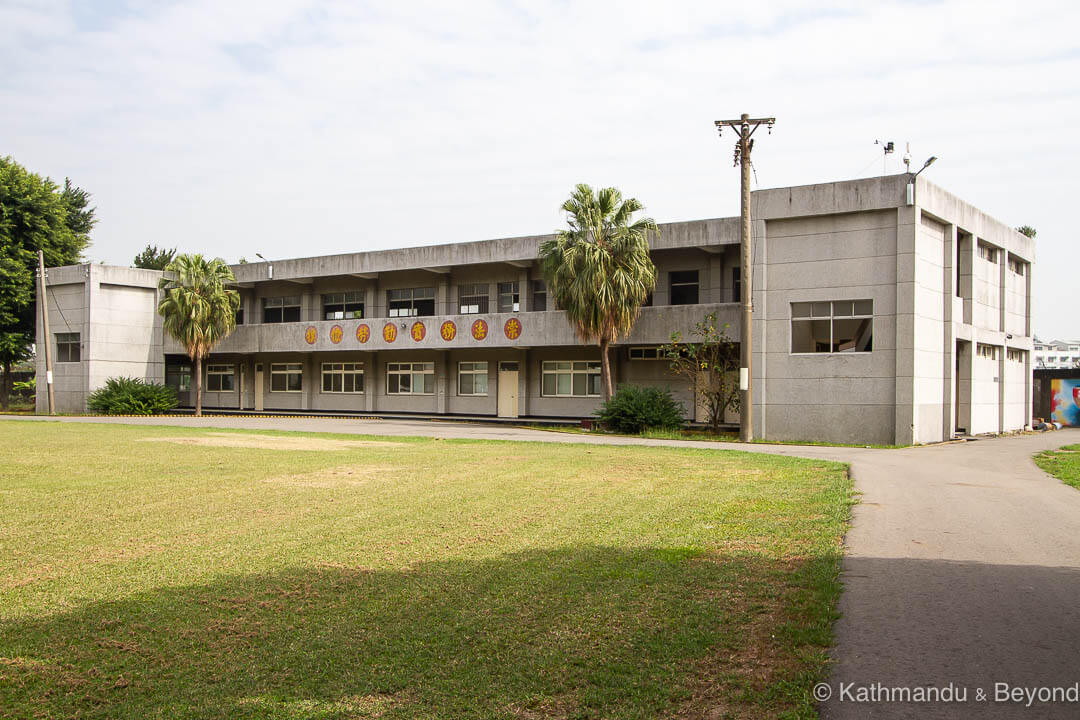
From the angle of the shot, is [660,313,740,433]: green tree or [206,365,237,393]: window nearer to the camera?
[660,313,740,433]: green tree

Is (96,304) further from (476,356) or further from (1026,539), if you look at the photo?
(1026,539)

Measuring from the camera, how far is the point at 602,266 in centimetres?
2953

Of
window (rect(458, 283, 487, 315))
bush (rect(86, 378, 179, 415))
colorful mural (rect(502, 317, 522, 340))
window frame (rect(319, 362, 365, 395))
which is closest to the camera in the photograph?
colorful mural (rect(502, 317, 522, 340))

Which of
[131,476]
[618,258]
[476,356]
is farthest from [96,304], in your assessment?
[131,476]

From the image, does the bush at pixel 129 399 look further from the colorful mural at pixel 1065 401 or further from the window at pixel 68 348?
the colorful mural at pixel 1065 401

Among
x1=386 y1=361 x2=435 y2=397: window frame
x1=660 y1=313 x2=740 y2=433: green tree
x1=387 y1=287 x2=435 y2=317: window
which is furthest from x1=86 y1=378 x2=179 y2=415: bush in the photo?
x1=660 y1=313 x2=740 y2=433: green tree

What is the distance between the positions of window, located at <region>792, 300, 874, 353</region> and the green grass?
18.2ft

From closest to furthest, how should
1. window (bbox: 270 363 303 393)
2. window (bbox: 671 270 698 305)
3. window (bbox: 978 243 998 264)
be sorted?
window (bbox: 978 243 998 264) < window (bbox: 671 270 698 305) < window (bbox: 270 363 303 393)

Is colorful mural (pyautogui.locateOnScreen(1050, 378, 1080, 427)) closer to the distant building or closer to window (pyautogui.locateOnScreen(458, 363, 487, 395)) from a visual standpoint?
window (pyautogui.locateOnScreen(458, 363, 487, 395))

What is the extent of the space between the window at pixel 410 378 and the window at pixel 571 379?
645 cm

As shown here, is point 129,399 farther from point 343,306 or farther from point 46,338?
point 343,306

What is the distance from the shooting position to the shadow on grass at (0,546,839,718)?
14.6 ft

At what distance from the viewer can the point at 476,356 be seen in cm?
3919

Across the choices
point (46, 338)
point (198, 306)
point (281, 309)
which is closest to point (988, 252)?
point (281, 309)
